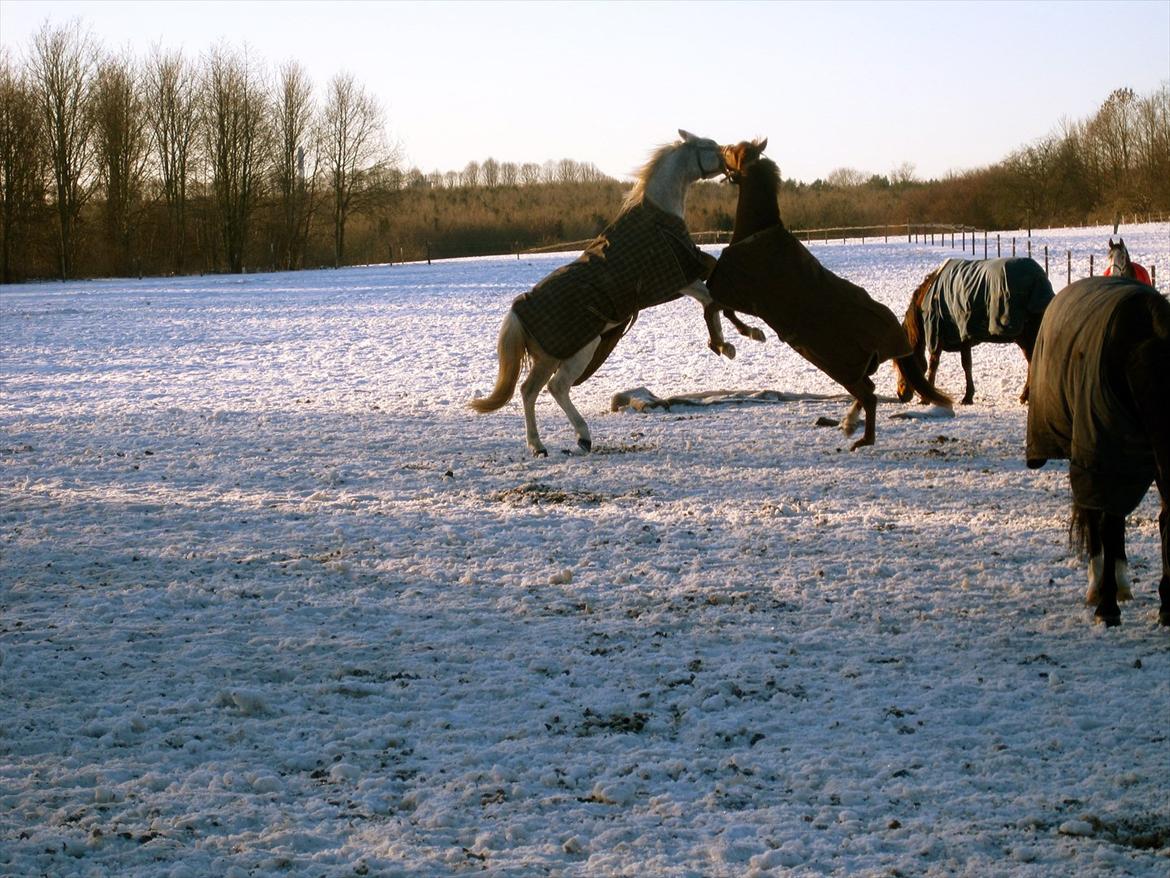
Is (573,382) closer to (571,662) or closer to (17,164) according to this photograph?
(571,662)

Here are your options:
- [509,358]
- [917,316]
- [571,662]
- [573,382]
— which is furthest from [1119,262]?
[571,662]

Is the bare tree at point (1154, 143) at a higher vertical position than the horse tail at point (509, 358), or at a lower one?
higher

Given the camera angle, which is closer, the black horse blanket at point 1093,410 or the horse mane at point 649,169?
the black horse blanket at point 1093,410

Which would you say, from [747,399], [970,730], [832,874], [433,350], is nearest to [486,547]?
[970,730]

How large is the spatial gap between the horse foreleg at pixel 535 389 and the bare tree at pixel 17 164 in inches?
1897

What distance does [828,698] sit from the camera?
454 centimetres

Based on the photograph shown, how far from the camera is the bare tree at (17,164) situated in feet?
169

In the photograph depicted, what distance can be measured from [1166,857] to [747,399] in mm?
9580

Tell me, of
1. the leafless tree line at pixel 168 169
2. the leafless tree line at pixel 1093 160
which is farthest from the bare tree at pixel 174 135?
the leafless tree line at pixel 1093 160

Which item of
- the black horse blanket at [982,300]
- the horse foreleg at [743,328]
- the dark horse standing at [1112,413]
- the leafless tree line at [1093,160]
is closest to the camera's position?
the dark horse standing at [1112,413]

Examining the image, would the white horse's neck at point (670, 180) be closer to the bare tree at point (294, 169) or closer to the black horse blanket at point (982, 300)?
the black horse blanket at point (982, 300)

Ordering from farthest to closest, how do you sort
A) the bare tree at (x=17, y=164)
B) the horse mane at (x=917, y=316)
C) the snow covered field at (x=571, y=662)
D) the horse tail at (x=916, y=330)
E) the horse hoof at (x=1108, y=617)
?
the bare tree at (x=17, y=164)
the horse mane at (x=917, y=316)
the horse tail at (x=916, y=330)
the horse hoof at (x=1108, y=617)
the snow covered field at (x=571, y=662)

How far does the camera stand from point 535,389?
975 centimetres

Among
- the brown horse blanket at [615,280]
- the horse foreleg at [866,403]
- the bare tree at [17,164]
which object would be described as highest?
the bare tree at [17,164]
